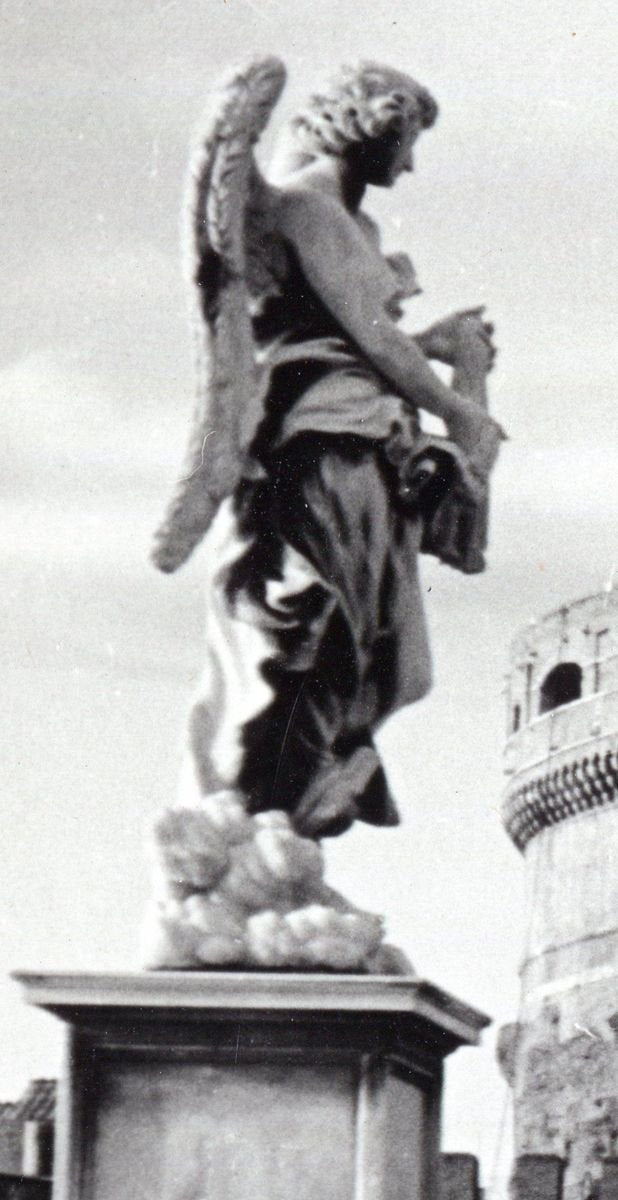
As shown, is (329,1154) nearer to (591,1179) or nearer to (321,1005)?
(321,1005)

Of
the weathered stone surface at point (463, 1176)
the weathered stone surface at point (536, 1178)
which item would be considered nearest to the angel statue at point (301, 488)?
the weathered stone surface at point (463, 1176)

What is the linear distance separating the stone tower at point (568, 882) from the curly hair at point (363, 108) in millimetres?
59025

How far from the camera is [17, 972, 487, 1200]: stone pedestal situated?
5.11 m

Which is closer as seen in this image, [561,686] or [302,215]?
[302,215]

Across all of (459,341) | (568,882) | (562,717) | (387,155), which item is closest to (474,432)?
(459,341)

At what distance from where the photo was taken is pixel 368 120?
5613 mm

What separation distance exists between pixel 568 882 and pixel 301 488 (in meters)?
62.5

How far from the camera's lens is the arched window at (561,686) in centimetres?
6869

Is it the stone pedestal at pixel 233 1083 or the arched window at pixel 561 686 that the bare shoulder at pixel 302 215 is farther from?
the arched window at pixel 561 686

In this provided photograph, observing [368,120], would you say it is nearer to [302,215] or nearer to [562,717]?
[302,215]

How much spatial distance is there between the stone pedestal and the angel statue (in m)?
0.19

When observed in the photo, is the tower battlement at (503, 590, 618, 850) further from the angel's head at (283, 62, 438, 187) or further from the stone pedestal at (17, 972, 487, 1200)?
the stone pedestal at (17, 972, 487, 1200)

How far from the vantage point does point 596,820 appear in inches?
2643

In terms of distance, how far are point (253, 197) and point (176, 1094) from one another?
1.29m
